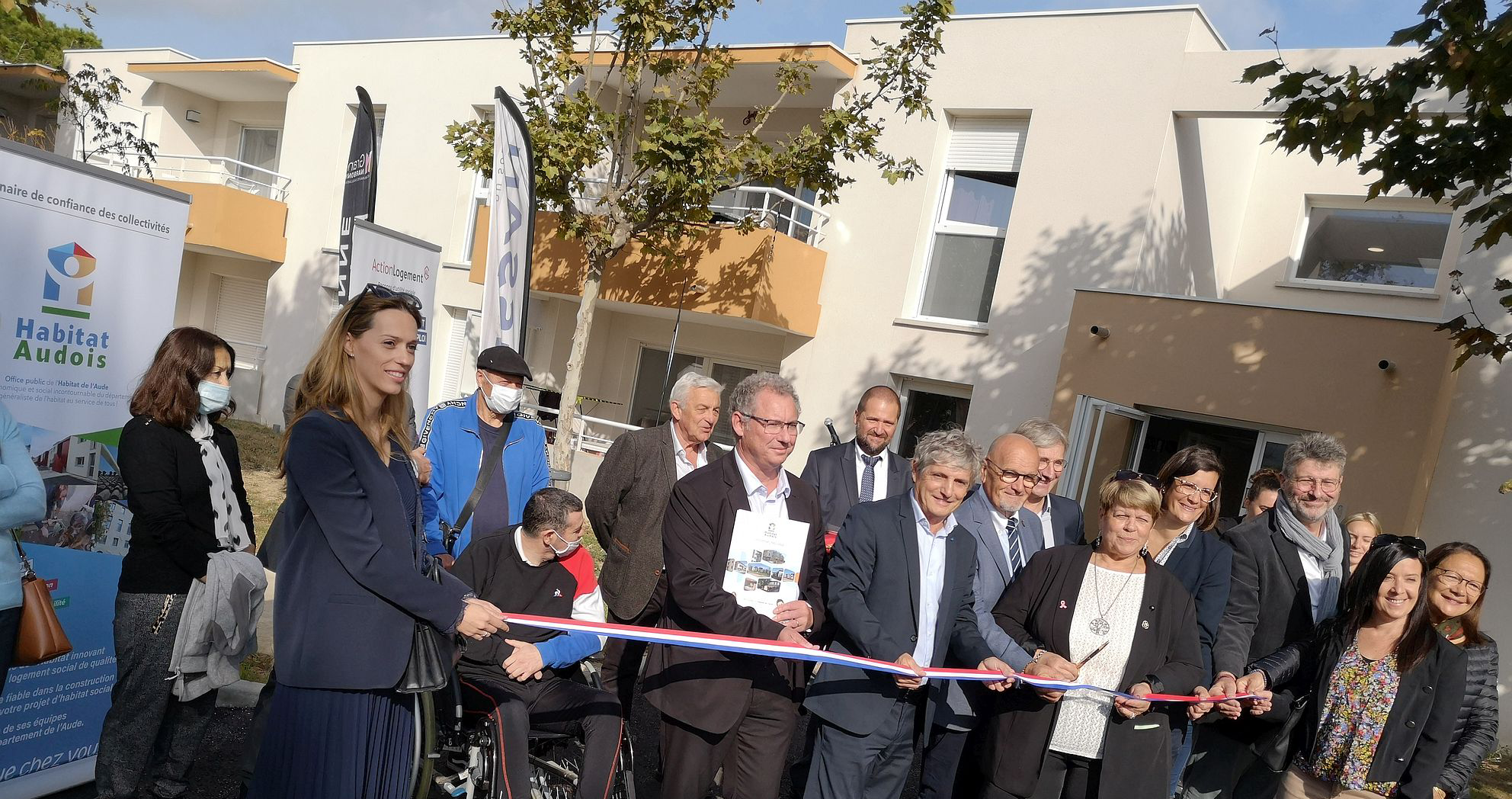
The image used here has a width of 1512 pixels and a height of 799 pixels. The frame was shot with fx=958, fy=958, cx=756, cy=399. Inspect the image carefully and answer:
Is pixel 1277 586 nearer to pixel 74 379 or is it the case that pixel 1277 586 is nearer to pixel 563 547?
pixel 563 547

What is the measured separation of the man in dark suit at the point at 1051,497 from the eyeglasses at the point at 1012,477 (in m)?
0.21

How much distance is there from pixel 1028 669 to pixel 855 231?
30.7 ft

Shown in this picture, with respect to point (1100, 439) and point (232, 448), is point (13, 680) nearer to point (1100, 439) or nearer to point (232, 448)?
point (232, 448)

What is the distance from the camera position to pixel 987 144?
39.1ft

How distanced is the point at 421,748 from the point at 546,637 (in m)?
1.25

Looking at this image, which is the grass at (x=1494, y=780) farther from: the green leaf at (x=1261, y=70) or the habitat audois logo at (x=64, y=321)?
the habitat audois logo at (x=64, y=321)

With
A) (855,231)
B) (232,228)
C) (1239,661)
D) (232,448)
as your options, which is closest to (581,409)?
(855,231)

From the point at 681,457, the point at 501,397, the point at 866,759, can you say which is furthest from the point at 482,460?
the point at 866,759

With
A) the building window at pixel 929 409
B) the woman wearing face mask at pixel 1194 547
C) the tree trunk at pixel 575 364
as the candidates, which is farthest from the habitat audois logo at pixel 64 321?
the building window at pixel 929 409

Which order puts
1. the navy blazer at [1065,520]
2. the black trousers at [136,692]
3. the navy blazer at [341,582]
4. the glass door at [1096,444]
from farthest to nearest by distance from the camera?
1. the glass door at [1096,444]
2. the navy blazer at [1065,520]
3. the black trousers at [136,692]
4. the navy blazer at [341,582]

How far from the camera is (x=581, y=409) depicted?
15.3m

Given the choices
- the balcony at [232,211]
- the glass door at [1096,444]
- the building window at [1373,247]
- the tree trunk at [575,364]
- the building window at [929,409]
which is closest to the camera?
the glass door at [1096,444]

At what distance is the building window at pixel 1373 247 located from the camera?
10.6 meters

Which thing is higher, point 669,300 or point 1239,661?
point 669,300
